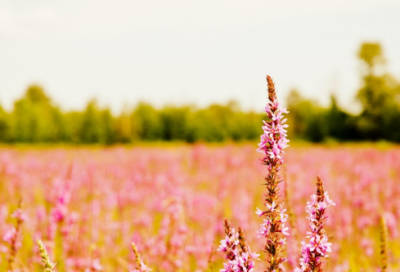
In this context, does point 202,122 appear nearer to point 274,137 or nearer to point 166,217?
point 166,217

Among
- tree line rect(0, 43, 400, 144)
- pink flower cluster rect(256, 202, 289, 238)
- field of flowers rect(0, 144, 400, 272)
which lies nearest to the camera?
pink flower cluster rect(256, 202, 289, 238)

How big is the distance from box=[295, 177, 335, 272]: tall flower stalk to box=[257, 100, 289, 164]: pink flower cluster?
199mm

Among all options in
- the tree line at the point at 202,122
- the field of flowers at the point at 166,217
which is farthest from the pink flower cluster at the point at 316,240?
the tree line at the point at 202,122

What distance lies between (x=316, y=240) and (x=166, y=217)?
3374mm

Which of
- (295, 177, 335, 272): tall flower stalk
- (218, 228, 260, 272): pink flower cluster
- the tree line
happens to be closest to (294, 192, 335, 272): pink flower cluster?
(295, 177, 335, 272): tall flower stalk

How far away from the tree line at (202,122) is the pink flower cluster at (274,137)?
40.3 meters

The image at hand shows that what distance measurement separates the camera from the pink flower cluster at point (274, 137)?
133 centimetres

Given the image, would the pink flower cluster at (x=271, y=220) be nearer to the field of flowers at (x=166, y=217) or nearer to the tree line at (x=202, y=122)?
the field of flowers at (x=166, y=217)

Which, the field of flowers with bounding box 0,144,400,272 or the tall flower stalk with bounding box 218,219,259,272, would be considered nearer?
the tall flower stalk with bounding box 218,219,259,272

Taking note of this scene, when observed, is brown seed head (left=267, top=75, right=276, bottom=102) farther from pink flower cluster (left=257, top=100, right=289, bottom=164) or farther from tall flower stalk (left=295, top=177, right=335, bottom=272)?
A: tall flower stalk (left=295, top=177, right=335, bottom=272)

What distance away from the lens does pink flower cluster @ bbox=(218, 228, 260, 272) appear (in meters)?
1.24

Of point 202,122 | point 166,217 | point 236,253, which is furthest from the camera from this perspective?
point 202,122

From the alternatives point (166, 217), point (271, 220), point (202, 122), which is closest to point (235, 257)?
point (271, 220)

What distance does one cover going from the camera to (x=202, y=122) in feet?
178
